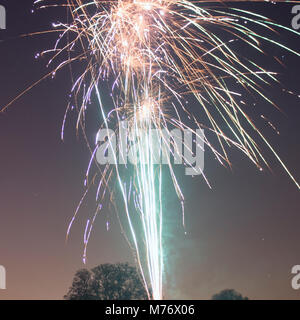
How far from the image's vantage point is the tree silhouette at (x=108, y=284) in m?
23.4

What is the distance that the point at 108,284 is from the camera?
24.0 meters

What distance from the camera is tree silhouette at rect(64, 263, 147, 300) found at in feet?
76.8

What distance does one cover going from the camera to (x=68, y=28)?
45.7 feet

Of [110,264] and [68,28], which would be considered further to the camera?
[110,264]
